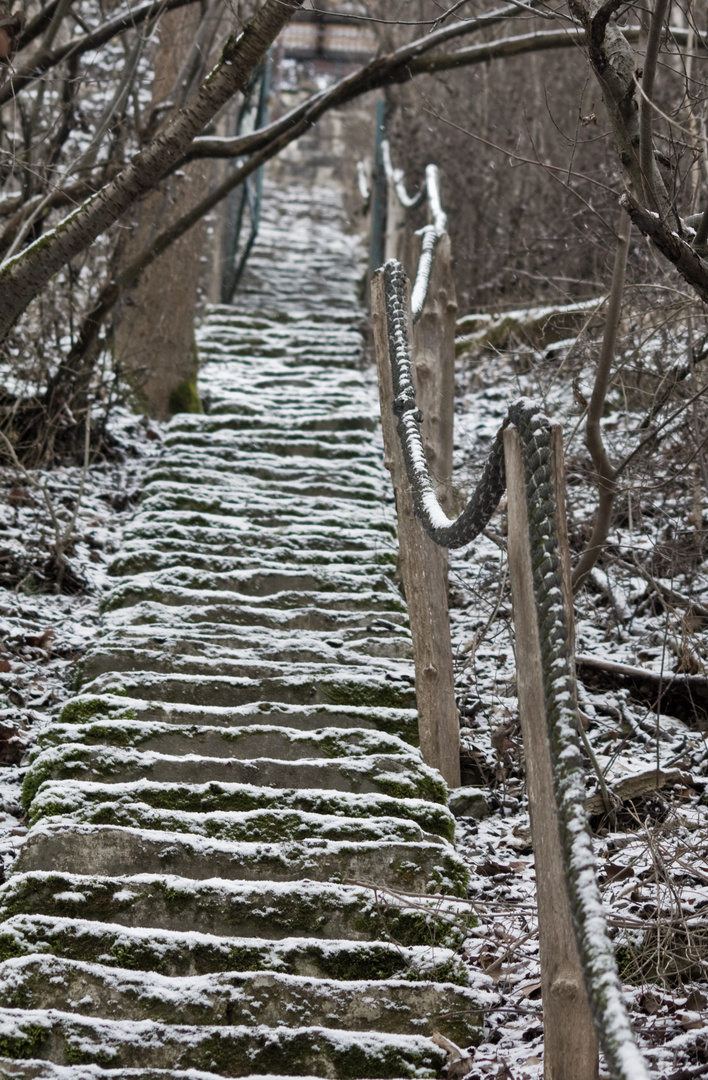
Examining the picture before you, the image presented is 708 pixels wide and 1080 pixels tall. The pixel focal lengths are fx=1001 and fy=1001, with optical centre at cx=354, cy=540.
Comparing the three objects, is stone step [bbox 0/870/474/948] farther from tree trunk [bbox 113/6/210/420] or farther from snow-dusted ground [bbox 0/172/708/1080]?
tree trunk [bbox 113/6/210/420]

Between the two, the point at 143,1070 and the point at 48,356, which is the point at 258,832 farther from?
the point at 48,356

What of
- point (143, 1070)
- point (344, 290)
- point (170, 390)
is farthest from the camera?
point (344, 290)

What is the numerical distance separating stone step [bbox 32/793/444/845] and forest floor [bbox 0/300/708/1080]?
264mm

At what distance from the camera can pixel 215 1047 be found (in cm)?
231

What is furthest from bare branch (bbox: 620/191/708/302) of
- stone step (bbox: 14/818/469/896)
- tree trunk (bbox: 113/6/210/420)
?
tree trunk (bbox: 113/6/210/420)

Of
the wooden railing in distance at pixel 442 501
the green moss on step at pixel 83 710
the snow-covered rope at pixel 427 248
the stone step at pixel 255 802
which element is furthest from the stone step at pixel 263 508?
the stone step at pixel 255 802

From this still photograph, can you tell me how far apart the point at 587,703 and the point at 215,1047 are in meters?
2.16

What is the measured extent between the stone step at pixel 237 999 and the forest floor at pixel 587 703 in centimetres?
15

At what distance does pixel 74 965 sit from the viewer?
96.0 inches

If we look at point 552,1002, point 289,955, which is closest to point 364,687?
point 289,955

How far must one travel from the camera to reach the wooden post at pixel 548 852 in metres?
1.87

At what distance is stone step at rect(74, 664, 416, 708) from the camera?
3602 millimetres

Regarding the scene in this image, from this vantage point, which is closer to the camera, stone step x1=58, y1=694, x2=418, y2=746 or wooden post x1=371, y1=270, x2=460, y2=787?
wooden post x1=371, y1=270, x2=460, y2=787

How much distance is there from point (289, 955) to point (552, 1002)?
34.2 inches
